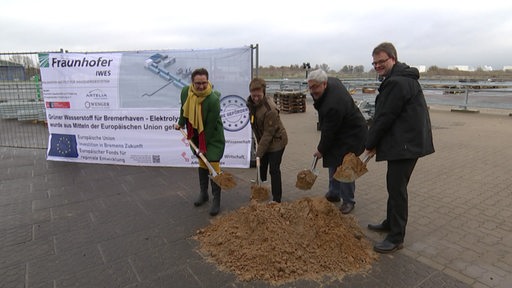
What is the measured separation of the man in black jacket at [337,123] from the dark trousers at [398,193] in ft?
2.55

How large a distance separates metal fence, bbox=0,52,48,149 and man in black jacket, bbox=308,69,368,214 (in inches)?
236

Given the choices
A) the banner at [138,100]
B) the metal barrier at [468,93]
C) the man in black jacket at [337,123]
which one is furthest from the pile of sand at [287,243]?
the metal barrier at [468,93]

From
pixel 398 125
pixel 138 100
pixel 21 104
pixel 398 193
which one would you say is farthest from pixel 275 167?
pixel 21 104

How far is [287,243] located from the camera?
10.7ft

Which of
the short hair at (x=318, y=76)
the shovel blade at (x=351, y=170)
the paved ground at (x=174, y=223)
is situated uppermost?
the short hair at (x=318, y=76)

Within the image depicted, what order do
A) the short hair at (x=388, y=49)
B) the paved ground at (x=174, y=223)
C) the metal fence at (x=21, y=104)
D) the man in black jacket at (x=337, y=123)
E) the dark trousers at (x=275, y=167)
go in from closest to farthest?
1. the paved ground at (x=174, y=223)
2. the short hair at (x=388, y=49)
3. the man in black jacket at (x=337, y=123)
4. the dark trousers at (x=275, y=167)
5. the metal fence at (x=21, y=104)

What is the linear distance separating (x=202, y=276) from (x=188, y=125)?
2.01 metres

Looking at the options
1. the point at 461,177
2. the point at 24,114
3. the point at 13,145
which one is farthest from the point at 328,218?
the point at 24,114

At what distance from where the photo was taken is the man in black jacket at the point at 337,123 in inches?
148

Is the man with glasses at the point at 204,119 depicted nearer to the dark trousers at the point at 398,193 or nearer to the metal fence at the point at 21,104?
the dark trousers at the point at 398,193

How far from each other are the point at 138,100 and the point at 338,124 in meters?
4.08

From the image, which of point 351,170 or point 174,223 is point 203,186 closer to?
point 174,223

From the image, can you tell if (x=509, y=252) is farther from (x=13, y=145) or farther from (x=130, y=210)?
(x=13, y=145)

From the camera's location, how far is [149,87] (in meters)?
6.49
